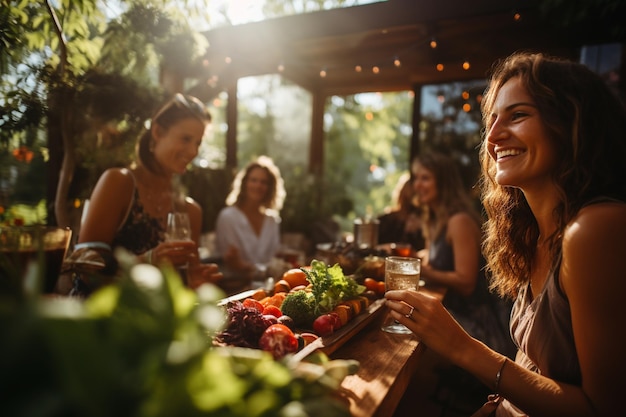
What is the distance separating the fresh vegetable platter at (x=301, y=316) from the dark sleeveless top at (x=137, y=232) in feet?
3.58

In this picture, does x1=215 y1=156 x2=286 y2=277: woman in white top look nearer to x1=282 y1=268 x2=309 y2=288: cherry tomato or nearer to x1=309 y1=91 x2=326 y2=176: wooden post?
x1=282 y1=268 x2=309 y2=288: cherry tomato

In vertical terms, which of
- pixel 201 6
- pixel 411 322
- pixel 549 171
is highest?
pixel 201 6

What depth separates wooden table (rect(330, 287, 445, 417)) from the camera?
3.43 ft

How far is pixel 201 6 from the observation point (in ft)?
9.36

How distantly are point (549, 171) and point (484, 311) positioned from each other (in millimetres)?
2012

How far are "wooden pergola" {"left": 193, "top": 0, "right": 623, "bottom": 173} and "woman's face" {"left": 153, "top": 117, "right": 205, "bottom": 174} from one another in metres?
1.92

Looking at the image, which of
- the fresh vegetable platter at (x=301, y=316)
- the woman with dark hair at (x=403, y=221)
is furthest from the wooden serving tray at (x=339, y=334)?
the woman with dark hair at (x=403, y=221)

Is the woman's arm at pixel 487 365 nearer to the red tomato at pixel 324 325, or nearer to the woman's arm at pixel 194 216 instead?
the red tomato at pixel 324 325

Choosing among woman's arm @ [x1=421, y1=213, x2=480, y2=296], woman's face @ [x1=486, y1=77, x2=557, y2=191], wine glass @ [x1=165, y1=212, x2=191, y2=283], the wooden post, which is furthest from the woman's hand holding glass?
the wooden post

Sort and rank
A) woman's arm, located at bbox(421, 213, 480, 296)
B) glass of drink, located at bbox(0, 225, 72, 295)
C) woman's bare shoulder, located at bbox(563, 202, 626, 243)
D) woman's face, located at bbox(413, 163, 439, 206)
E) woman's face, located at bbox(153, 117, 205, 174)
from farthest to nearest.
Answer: woman's face, located at bbox(413, 163, 439, 206)
woman's arm, located at bbox(421, 213, 480, 296)
woman's face, located at bbox(153, 117, 205, 174)
woman's bare shoulder, located at bbox(563, 202, 626, 243)
glass of drink, located at bbox(0, 225, 72, 295)

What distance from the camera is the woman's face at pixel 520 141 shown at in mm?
1407

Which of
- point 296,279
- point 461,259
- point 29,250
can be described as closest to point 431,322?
point 296,279

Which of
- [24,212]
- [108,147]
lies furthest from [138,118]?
[24,212]

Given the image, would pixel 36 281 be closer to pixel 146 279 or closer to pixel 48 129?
pixel 146 279
